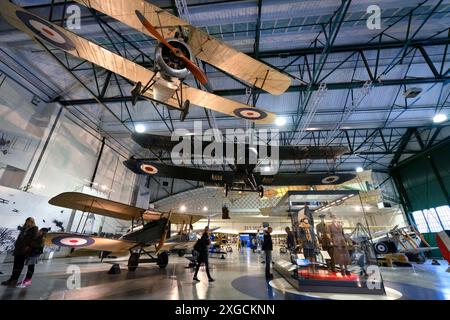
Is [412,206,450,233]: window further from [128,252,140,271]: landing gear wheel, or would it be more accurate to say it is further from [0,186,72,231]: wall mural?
[0,186,72,231]: wall mural

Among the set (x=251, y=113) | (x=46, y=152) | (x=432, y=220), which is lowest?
(x=432, y=220)

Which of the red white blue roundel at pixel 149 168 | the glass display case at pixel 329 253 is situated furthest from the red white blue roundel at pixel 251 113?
the red white blue roundel at pixel 149 168

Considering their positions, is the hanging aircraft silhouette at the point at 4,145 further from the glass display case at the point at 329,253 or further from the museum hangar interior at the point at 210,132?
the glass display case at the point at 329,253

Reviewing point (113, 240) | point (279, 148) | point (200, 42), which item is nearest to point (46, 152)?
point (113, 240)

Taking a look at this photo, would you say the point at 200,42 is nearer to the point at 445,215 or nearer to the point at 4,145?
the point at 4,145

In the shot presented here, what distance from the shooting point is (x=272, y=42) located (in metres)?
7.28

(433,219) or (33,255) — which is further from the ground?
(433,219)

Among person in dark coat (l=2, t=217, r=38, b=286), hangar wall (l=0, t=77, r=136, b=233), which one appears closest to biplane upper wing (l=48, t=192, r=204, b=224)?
person in dark coat (l=2, t=217, r=38, b=286)

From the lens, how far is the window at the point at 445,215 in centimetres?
1227

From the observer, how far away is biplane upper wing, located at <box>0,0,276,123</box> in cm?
396

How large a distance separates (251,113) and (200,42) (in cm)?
250

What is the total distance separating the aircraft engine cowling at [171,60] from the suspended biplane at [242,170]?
7.08 ft

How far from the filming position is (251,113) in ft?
20.0

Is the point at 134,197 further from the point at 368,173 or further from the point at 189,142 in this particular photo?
the point at 368,173
